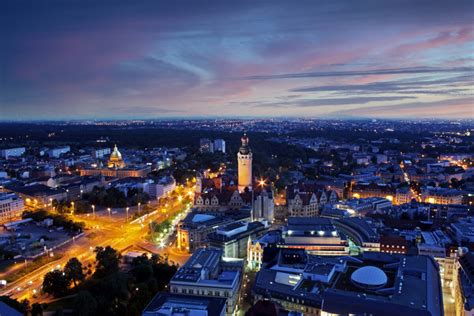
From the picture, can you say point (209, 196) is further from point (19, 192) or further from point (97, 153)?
point (97, 153)

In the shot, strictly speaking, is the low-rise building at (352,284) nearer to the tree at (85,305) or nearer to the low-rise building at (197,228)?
the low-rise building at (197,228)

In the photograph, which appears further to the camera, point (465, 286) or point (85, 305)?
point (465, 286)

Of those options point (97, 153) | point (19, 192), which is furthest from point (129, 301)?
point (97, 153)

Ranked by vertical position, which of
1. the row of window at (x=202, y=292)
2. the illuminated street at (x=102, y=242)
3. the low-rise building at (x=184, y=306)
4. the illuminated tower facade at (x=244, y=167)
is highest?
the illuminated tower facade at (x=244, y=167)

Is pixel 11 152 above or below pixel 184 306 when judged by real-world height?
above

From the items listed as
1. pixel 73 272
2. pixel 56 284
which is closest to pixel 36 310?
pixel 56 284

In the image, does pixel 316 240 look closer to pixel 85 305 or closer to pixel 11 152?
pixel 85 305

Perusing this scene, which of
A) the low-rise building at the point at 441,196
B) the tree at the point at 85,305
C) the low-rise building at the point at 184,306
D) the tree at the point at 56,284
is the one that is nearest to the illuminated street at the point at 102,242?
the tree at the point at 56,284

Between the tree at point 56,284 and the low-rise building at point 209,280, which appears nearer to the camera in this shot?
the low-rise building at point 209,280
